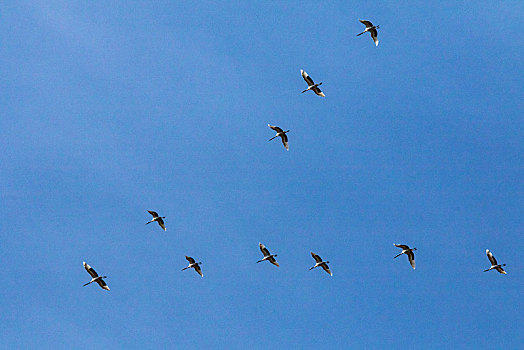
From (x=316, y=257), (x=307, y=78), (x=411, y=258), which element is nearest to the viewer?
(x=411, y=258)

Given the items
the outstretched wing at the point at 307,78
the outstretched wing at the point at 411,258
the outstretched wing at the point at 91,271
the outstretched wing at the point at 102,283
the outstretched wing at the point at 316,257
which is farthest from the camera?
the outstretched wing at the point at 316,257

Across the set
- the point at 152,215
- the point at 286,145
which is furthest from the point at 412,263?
the point at 152,215

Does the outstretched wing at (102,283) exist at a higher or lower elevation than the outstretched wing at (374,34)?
lower

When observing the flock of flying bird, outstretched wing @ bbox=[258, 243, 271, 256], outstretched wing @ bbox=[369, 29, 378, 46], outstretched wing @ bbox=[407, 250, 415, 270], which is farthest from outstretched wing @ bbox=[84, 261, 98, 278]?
outstretched wing @ bbox=[369, 29, 378, 46]

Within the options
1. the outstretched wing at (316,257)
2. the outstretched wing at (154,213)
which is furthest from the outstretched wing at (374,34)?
the outstretched wing at (154,213)

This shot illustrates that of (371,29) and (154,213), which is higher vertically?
(371,29)

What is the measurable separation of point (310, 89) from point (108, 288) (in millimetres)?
36955

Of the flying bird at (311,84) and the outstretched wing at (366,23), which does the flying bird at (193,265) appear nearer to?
the flying bird at (311,84)

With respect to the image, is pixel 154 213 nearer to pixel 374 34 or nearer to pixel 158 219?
pixel 158 219

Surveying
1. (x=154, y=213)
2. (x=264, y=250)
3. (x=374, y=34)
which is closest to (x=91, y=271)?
(x=154, y=213)

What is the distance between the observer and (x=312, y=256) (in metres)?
132

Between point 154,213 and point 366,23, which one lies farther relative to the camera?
point 154,213

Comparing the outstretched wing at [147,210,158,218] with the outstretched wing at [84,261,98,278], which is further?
the outstretched wing at [147,210,158,218]

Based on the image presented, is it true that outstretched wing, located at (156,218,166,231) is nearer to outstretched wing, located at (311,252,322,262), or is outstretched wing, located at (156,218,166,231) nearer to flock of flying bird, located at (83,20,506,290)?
flock of flying bird, located at (83,20,506,290)
